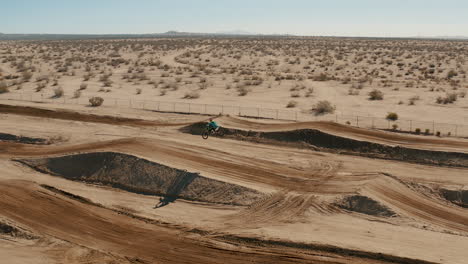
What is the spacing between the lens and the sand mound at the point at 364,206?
70.2 feet

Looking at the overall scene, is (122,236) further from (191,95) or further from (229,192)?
(191,95)

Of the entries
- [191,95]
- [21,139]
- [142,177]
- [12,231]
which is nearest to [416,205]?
[142,177]

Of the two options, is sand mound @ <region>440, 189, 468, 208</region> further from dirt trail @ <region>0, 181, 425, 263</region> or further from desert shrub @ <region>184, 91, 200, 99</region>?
desert shrub @ <region>184, 91, 200, 99</region>

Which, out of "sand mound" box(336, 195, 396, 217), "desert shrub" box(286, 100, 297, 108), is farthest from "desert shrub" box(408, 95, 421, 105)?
"sand mound" box(336, 195, 396, 217)

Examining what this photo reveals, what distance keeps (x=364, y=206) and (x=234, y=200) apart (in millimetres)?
6431

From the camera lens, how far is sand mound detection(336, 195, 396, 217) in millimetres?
21391

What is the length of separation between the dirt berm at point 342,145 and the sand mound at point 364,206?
24.5 feet

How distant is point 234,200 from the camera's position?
23.2 m

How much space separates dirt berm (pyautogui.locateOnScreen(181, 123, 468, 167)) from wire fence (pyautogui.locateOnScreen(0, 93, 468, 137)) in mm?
4804

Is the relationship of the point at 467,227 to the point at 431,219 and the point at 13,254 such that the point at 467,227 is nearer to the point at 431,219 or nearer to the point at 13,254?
the point at 431,219

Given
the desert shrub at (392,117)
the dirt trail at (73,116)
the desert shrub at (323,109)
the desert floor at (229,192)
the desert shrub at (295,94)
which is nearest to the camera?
the desert floor at (229,192)

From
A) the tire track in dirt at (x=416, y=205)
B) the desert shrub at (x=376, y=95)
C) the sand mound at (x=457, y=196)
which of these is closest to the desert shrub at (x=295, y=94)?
the desert shrub at (x=376, y=95)

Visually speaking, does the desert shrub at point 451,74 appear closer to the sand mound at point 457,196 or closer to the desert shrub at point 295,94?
the desert shrub at point 295,94

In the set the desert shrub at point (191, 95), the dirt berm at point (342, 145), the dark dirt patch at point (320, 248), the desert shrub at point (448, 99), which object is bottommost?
the dark dirt patch at point (320, 248)
